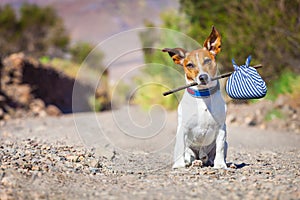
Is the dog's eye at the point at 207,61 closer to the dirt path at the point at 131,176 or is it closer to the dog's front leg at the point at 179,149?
the dog's front leg at the point at 179,149

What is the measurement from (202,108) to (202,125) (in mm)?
173

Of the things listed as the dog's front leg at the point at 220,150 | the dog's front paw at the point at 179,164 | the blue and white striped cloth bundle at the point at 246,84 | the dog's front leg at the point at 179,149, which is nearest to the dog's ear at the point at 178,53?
the blue and white striped cloth bundle at the point at 246,84

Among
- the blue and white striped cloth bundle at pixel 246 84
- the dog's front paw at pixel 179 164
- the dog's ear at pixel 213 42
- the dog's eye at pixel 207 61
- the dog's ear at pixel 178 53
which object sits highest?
the dog's ear at pixel 213 42

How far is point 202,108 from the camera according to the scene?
508 cm

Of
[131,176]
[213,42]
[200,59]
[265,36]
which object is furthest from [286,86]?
[131,176]

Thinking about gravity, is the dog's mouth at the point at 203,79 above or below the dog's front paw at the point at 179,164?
above

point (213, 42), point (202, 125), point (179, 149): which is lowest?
point (179, 149)

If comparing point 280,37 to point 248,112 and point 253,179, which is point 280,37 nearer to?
point 248,112

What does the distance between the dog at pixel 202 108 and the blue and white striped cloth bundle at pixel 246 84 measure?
0.19 metres

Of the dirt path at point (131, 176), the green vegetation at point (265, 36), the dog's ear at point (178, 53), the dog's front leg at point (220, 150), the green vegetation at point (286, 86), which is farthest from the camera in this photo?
the green vegetation at point (265, 36)

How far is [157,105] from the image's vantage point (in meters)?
17.1

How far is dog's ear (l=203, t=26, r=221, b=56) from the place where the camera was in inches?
207

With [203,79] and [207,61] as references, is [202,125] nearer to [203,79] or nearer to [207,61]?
[203,79]

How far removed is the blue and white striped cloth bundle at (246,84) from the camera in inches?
200
